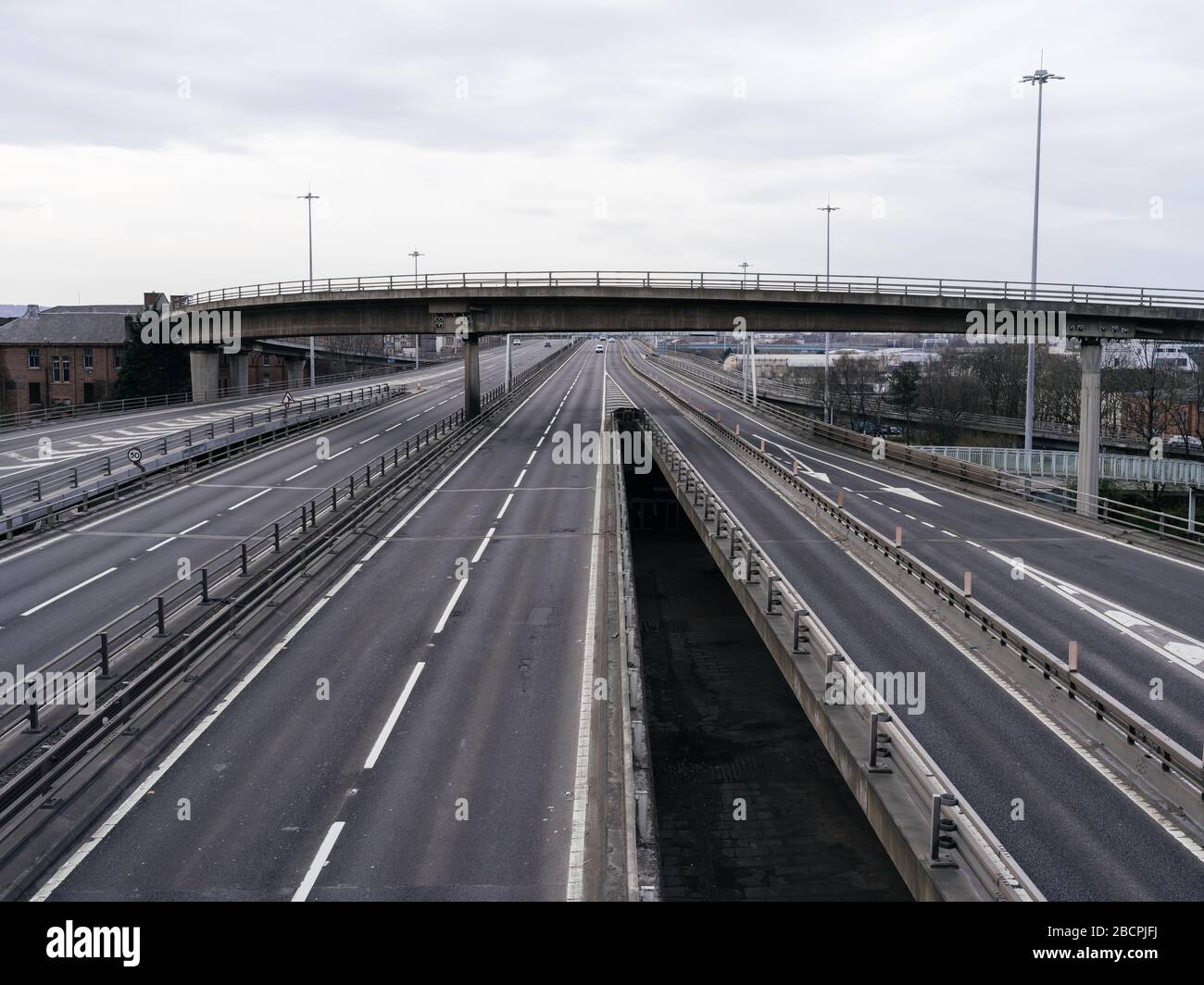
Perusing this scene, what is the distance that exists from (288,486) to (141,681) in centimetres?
2246

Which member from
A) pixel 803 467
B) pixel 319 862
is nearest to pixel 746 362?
pixel 803 467

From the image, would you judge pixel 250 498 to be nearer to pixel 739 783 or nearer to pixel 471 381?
pixel 739 783

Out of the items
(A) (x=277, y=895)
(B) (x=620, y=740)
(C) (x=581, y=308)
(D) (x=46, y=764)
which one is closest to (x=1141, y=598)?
(B) (x=620, y=740)

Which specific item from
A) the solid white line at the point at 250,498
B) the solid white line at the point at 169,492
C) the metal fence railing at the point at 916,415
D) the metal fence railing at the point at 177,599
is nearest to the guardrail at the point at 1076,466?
the metal fence railing at the point at 916,415

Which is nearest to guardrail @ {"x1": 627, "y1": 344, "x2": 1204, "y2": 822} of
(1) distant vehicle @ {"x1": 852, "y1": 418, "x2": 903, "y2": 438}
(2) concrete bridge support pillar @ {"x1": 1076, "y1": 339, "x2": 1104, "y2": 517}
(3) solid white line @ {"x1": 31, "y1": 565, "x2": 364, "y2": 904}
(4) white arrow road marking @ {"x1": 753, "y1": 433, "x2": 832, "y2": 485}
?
(4) white arrow road marking @ {"x1": 753, "y1": 433, "x2": 832, "y2": 485}

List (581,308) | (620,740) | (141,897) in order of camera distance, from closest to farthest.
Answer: (141,897) → (620,740) → (581,308)

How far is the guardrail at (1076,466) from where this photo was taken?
5419 cm

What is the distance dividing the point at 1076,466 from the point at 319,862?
50.5 metres

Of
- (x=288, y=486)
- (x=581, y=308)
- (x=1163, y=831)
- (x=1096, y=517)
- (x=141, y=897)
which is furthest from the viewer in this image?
(x=581, y=308)

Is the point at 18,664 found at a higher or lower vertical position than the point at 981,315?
lower

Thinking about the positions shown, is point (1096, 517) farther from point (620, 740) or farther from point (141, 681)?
point (141, 681)

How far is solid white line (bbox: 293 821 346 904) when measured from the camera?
407 inches

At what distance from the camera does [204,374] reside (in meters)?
66.2

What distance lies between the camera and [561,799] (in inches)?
493
